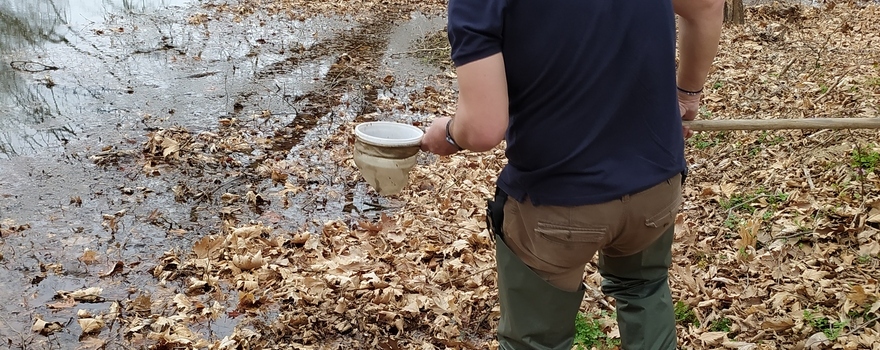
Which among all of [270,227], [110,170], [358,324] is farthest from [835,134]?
[110,170]

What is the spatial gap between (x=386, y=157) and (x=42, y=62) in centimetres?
872

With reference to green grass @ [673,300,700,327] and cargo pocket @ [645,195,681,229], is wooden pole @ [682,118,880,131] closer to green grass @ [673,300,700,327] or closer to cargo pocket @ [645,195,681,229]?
cargo pocket @ [645,195,681,229]

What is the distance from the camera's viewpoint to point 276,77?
9578mm

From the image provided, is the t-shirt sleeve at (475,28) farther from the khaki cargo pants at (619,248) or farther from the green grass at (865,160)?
the green grass at (865,160)

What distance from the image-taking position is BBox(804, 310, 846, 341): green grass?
357cm

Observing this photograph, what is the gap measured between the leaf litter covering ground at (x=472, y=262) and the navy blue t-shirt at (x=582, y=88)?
1.95m

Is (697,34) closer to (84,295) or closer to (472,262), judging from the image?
(472,262)

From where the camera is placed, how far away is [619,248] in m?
2.61

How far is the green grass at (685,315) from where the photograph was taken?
3.98 meters

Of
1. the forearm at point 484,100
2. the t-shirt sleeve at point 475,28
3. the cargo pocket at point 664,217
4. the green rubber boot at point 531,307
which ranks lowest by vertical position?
the green rubber boot at point 531,307

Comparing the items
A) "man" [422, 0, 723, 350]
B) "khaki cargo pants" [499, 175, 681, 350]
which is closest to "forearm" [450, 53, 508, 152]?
"man" [422, 0, 723, 350]

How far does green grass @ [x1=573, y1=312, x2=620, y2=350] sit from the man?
1.25m

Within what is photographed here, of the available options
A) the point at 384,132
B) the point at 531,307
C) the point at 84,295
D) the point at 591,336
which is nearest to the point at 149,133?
the point at 84,295

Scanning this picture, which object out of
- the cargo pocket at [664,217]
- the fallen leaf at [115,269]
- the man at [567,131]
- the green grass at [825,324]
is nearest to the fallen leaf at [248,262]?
the fallen leaf at [115,269]
